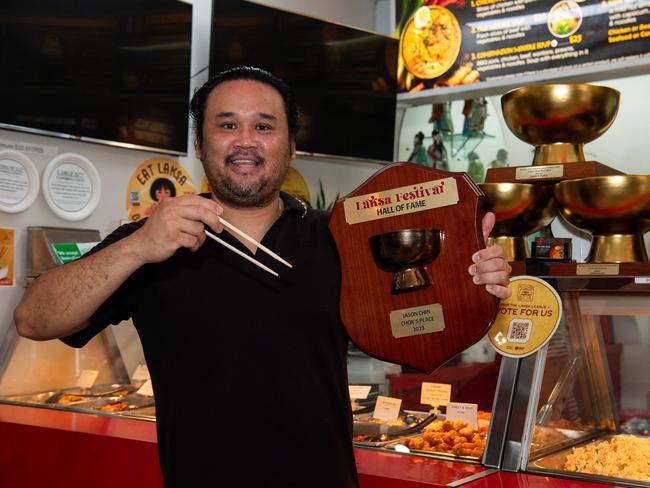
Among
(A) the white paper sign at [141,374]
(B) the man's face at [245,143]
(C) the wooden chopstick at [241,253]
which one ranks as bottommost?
(A) the white paper sign at [141,374]

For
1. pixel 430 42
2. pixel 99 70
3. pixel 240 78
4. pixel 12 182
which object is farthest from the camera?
pixel 430 42

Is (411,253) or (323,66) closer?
(411,253)

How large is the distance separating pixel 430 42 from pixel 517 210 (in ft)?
9.44

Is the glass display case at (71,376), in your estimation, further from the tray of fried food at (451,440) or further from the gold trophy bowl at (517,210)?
the gold trophy bowl at (517,210)

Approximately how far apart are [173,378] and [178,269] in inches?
→ 10.0

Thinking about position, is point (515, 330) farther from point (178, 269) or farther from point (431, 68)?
point (431, 68)

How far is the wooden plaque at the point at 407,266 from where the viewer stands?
1.76m

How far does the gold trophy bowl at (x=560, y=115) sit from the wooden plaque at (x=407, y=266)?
2.59 ft

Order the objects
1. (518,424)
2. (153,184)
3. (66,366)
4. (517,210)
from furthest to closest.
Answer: (153,184)
(66,366)
(517,210)
(518,424)

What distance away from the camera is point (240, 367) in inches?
70.4

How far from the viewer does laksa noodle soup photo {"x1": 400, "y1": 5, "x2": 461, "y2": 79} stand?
4.93 m

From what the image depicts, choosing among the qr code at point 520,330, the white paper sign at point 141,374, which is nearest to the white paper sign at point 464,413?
the qr code at point 520,330

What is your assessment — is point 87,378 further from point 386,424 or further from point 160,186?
point 386,424

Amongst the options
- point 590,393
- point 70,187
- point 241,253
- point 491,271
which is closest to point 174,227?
point 241,253
